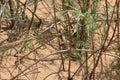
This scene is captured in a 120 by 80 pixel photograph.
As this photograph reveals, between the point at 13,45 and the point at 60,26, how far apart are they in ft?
1.08

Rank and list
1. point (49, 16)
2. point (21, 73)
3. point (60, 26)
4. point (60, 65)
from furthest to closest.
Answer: point (49, 16) → point (60, 26) → point (60, 65) → point (21, 73)

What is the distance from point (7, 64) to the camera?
182 centimetres

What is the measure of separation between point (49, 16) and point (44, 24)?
11 cm

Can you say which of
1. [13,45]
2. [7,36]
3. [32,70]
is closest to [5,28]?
[7,36]

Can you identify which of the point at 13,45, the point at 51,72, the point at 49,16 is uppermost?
the point at 49,16

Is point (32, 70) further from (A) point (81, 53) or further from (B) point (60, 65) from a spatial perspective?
(A) point (81, 53)

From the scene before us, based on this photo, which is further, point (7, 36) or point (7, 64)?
point (7, 36)

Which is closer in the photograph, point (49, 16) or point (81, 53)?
point (81, 53)

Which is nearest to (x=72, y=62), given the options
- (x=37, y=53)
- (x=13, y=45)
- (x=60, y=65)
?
(x=60, y=65)

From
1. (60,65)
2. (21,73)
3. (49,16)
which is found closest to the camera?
(21,73)

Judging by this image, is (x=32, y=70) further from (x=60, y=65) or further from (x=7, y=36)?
(x=7, y=36)

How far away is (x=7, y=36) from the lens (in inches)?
77.9

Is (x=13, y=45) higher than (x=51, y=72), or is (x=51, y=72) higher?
(x=13, y=45)

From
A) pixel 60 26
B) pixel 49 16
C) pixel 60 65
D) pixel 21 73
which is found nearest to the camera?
pixel 21 73
